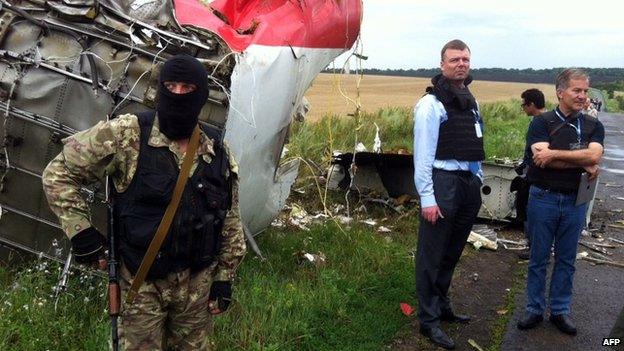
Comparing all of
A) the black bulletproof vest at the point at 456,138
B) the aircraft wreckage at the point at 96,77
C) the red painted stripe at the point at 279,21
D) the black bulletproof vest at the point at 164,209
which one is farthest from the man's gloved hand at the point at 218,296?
the red painted stripe at the point at 279,21

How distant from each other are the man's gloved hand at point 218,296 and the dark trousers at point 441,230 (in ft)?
6.07

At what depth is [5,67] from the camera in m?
4.34

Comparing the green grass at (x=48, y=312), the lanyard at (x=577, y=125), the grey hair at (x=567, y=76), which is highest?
the grey hair at (x=567, y=76)

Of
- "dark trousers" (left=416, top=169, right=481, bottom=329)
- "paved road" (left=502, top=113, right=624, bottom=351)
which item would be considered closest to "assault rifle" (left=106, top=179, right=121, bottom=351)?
"dark trousers" (left=416, top=169, right=481, bottom=329)

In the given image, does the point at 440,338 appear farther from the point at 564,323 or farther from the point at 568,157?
the point at 568,157

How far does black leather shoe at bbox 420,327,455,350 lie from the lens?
439cm

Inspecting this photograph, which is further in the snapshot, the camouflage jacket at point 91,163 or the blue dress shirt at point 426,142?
the blue dress shirt at point 426,142

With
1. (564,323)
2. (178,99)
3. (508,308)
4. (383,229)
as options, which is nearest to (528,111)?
(383,229)

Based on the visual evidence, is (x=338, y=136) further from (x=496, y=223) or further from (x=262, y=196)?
(x=262, y=196)

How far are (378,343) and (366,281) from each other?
3.35ft

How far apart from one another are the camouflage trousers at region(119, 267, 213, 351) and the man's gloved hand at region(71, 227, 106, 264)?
18 centimetres

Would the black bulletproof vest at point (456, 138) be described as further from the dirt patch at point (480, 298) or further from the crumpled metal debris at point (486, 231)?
the crumpled metal debris at point (486, 231)

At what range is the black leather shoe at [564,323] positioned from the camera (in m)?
4.70

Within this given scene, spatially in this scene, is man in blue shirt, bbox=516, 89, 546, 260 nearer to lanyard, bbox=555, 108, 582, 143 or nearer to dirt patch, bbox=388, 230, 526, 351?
dirt patch, bbox=388, 230, 526, 351
